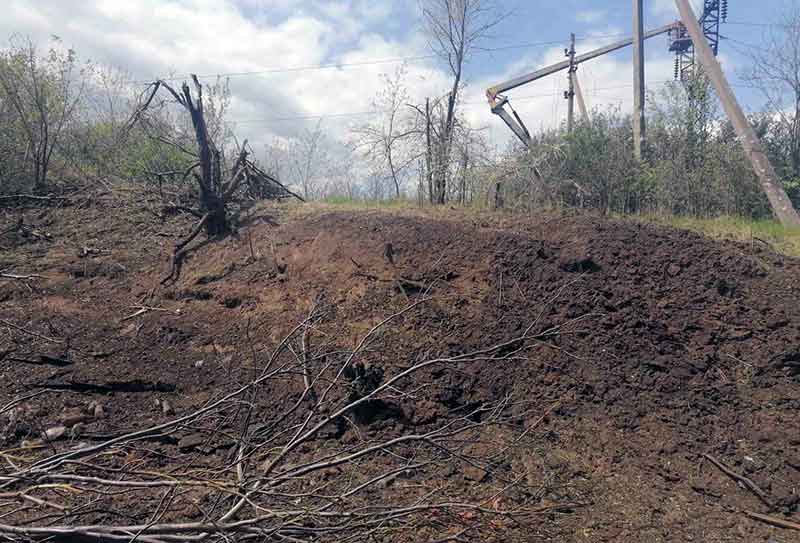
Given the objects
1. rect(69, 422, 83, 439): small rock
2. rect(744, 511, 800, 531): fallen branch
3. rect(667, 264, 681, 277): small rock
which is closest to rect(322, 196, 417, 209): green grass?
rect(667, 264, 681, 277): small rock

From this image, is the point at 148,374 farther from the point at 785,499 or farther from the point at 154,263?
the point at 785,499

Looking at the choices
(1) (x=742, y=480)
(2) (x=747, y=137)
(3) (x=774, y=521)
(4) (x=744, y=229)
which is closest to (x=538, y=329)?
(1) (x=742, y=480)

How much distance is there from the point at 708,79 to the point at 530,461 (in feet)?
27.2

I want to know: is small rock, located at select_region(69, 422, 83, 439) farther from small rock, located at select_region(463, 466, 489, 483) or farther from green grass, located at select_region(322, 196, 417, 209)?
green grass, located at select_region(322, 196, 417, 209)

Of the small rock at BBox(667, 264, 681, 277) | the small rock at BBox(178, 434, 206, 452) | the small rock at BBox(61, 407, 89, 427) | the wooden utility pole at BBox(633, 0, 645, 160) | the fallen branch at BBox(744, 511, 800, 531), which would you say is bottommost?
the fallen branch at BBox(744, 511, 800, 531)

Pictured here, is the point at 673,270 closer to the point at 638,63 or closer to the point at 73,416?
the point at 73,416

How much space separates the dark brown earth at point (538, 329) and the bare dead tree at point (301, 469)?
0.18 metres

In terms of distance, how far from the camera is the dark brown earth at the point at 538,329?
11.0 feet

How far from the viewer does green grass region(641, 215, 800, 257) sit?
6.47 metres

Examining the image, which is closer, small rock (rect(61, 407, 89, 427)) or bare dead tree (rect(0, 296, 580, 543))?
bare dead tree (rect(0, 296, 580, 543))

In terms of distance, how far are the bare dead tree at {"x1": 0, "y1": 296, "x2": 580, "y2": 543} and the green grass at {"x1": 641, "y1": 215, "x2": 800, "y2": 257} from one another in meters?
3.92

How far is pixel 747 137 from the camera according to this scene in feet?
26.4

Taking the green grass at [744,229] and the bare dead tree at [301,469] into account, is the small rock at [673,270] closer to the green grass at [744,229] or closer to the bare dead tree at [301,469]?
the green grass at [744,229]

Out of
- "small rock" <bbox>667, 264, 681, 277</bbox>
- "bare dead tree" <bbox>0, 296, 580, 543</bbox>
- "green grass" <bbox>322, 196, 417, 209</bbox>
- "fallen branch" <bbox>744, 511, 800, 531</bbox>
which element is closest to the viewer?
"bare dead tree" <bbox>0, 296, 580, 543</bbox>
